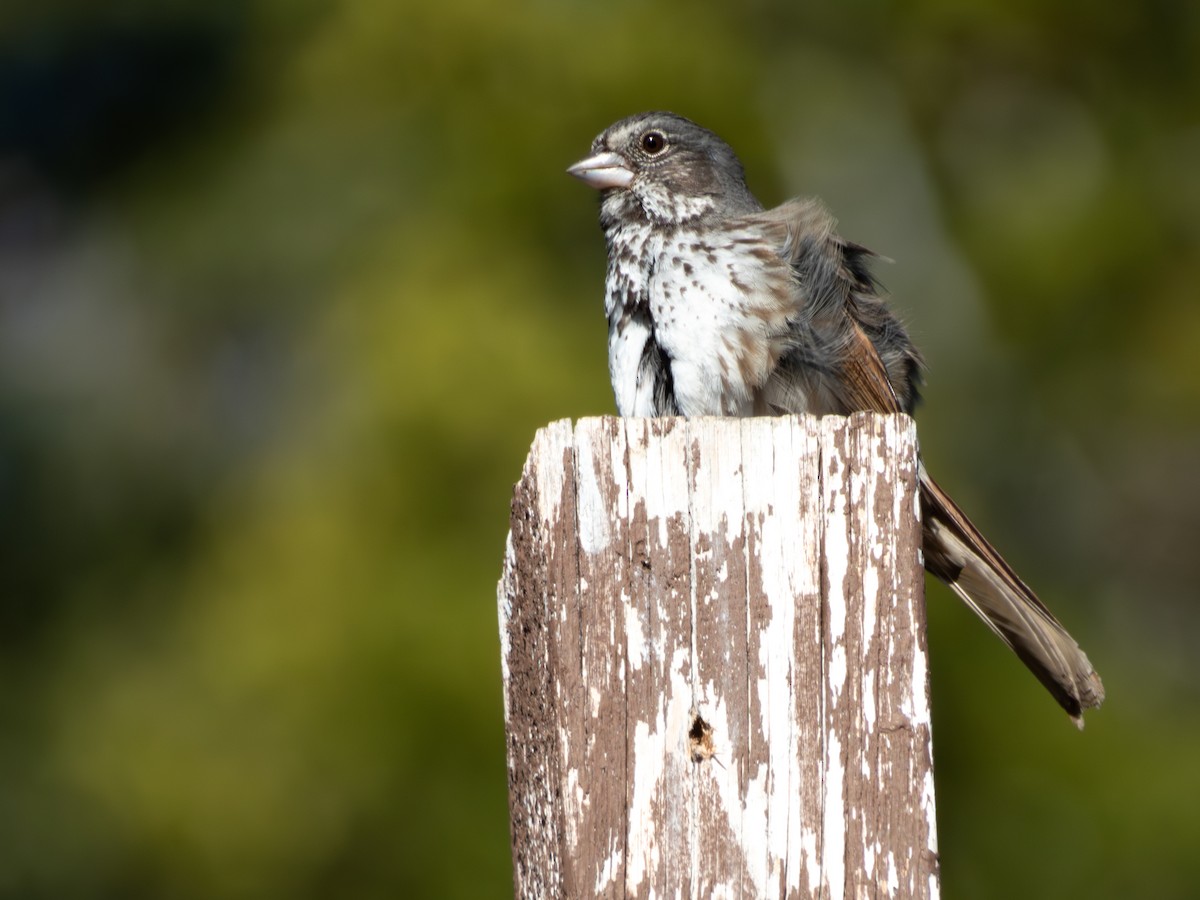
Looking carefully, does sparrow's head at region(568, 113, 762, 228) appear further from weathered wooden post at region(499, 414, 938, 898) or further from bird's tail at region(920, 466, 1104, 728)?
weathered wooden post at region(499, 414, 938, 898)

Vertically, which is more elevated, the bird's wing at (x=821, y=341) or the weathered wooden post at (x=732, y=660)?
the bird's wing at (x=821, y=341)

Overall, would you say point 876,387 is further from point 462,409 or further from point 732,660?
point 462,409

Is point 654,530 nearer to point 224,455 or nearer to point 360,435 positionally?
point 360,435

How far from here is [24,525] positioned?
10.1 meters

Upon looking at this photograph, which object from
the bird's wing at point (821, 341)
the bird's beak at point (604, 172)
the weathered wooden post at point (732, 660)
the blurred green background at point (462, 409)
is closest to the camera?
the weathered wooden post at point (732, 660)

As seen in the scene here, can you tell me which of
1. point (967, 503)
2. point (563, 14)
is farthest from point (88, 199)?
point (967, 503)

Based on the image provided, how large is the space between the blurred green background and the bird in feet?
4.91

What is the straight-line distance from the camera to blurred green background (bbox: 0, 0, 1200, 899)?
6348 mm

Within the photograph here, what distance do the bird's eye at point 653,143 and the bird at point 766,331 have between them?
29 cm

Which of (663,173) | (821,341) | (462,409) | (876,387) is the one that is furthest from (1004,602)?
(462,409)

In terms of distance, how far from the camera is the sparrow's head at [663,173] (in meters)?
3.87

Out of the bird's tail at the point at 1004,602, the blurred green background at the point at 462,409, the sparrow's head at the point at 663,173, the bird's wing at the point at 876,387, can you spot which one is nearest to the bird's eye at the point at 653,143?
the sparrow's head at the point at 663,173

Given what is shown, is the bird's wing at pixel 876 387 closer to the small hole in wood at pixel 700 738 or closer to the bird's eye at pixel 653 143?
the bird's eye at pixel 653 143

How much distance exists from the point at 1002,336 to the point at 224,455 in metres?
4.46
